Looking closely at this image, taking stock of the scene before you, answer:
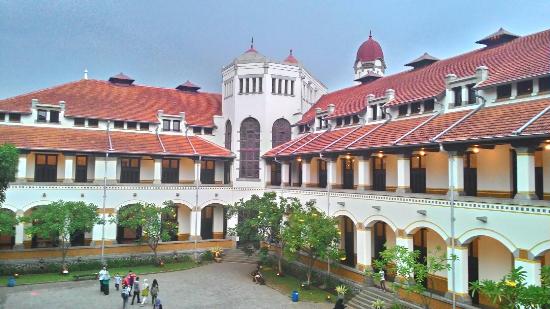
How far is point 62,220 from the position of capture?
28.0 m

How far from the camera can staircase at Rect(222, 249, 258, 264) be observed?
1348 inches

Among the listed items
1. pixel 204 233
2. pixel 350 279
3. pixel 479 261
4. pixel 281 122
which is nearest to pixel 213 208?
pixel 204 233

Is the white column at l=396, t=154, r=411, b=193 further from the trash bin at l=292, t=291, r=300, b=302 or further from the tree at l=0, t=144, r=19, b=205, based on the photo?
the tree at l=0, t=144, r=19, b=205

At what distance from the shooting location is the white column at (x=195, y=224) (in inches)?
1389

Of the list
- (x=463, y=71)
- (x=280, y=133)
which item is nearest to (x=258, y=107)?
(x=280, y=133)

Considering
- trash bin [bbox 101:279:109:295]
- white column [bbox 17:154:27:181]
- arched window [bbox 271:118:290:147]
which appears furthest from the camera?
arched window [bbox 271:118:290:147]

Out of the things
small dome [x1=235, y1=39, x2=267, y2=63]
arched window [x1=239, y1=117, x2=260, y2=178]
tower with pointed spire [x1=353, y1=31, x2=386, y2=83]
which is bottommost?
arched window [x1=239, y1=117, x2=260, y2=178]

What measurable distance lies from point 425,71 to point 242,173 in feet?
58.7

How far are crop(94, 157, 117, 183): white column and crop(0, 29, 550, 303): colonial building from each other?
0.34 ft

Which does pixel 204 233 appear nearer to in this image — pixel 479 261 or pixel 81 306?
pixel 81 306

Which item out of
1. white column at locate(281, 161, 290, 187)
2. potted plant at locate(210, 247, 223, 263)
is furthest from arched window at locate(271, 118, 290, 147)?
potted plant at locate(210, 247, 223, 263)

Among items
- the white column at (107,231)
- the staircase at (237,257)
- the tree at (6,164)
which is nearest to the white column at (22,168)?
the white column at (107,231)

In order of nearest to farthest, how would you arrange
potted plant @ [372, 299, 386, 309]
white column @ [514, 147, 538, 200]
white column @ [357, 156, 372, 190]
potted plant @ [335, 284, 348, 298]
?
1. white column @ [514, 147, 538, 200]
2. potted plant @ [372, 299, 386, 309]
3. potted plant @ [335, 284, 348, 298]
4. white column @ [357, 156, 372, 190]

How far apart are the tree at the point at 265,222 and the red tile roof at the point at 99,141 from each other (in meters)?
8.19
